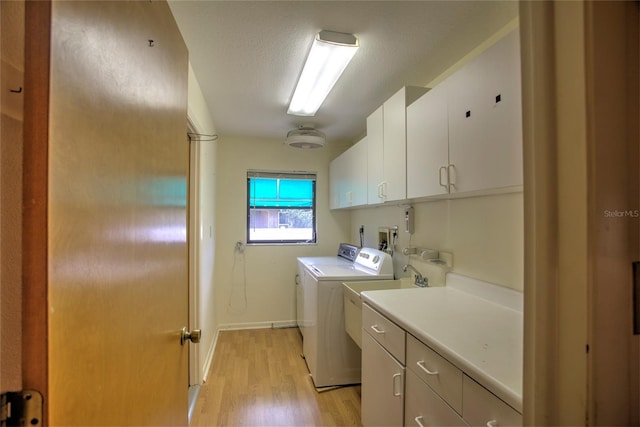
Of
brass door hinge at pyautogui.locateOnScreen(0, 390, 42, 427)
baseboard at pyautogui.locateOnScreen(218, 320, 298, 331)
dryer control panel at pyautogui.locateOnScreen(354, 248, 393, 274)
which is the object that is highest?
brass door hinge at pyautogui.locateOnScreen(0, 390, 42, 427)

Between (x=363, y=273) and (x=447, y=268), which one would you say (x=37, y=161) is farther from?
(x=363, y=273)

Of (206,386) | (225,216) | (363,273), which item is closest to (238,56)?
(363,273)

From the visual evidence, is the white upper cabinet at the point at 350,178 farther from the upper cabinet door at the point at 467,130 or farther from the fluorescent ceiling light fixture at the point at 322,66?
the upper cabinet door at the point at 467,130

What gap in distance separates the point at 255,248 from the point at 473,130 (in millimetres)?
2808

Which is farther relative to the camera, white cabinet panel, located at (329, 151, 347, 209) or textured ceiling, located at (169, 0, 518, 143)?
white cabinet panel, located at (329, 151, 347, 209)

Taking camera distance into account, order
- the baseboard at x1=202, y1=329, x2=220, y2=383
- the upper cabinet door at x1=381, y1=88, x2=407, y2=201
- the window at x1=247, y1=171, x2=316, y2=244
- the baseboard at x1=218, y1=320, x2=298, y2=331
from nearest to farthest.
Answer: the upper cabinet door at x1=381, y1=88, x2=407, y2=201, the baseboard at x1=202, y1=329, x2=220, y2=383, the baseboard at x1=218, y1=320, x2=298, y2=331, the window at x1=247, y1=171, x2=316, y2=244

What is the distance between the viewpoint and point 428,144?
5.25ft

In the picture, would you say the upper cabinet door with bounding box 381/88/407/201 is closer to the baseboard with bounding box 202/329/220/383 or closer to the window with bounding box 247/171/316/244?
the window with bounding box 247/171/316/244

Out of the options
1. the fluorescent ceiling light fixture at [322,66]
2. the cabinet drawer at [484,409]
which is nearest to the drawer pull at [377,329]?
the cabinet drawer at [484,409]

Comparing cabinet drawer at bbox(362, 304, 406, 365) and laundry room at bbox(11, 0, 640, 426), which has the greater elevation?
laundry room at bbox(11, 0, 640, 426)

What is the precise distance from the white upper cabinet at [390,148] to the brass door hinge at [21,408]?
1.73 meters

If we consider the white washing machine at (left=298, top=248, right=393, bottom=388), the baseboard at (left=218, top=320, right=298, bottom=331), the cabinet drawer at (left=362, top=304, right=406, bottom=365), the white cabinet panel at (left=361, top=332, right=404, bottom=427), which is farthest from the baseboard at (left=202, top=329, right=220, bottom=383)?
the cabinet drawer at (left=362, top=304, right=406, bottom=365)

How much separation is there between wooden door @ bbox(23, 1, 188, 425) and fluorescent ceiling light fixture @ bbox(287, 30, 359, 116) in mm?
842

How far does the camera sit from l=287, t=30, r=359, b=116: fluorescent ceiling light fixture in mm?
1499
